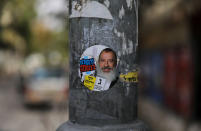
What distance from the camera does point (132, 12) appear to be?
240cm

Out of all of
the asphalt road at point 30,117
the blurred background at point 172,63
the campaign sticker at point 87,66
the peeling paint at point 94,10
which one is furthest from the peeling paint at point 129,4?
the asphalt road at point 30,117

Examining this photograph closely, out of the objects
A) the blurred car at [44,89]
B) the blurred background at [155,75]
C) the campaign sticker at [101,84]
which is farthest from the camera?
the blurred car at [44,89]

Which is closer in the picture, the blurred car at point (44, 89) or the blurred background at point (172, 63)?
the blurred background at point (172, 63)

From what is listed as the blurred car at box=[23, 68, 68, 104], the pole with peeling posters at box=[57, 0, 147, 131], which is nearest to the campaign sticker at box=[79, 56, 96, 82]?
the pole with peeling posters at box=[57, 0, 147, 131]

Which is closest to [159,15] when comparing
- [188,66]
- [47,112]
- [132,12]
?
[188,66]

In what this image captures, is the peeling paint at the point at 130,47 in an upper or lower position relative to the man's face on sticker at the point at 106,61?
upper

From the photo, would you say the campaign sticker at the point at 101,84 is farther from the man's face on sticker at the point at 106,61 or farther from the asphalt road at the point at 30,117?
the asphalt road at the point at 30,117

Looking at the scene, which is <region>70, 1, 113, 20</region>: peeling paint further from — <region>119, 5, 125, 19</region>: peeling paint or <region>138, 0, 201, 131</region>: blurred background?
<region>138, 0, 201, 131</region>: blurred background

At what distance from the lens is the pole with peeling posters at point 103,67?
2.29 meters

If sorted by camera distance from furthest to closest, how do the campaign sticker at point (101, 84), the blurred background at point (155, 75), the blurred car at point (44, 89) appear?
the blurred car at point (44, 89) → the blurred background at point (155, 75) → the campaign sticker at point (101, 84)

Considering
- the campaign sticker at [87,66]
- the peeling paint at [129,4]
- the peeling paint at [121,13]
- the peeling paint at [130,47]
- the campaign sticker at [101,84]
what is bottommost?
the campaign sticker at [101,84]

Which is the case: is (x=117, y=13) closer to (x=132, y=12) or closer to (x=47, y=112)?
(x=132, y=12)

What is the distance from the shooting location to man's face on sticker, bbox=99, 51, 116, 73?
2.29 metres

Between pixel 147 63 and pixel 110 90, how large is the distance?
17789mm
